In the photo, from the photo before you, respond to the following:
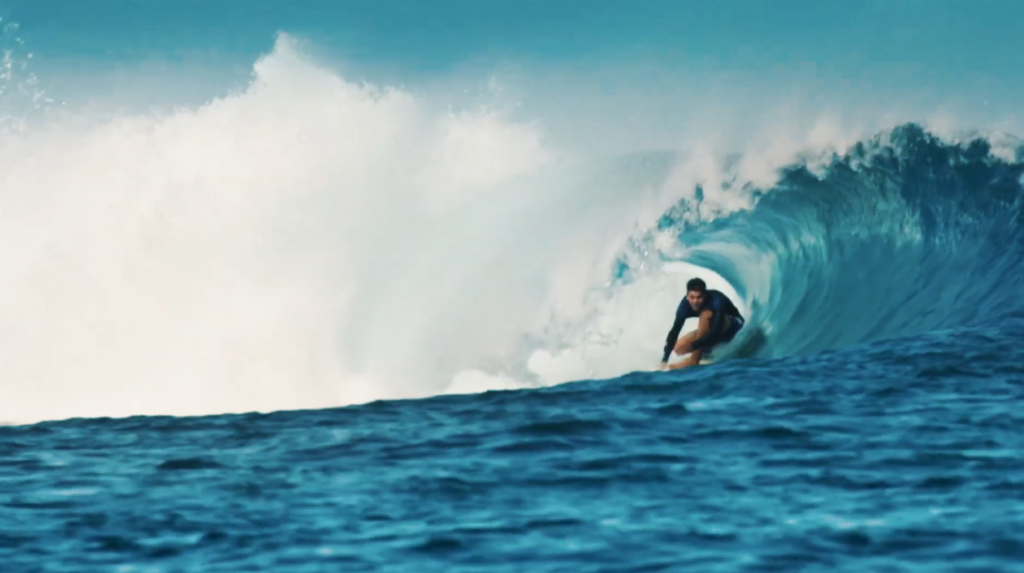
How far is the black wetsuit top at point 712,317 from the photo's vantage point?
13969mm

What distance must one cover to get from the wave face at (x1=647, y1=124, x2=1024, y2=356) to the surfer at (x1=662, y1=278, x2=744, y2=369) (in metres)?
1.35

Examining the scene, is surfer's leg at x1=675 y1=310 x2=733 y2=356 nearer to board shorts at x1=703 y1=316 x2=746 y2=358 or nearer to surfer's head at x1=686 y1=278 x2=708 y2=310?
board shorts at x1=703 y1=316 x2=746 y2=358

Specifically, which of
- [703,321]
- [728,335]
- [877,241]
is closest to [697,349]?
[703,321]

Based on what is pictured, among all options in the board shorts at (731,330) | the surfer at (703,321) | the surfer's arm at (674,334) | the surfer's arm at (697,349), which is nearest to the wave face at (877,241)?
the board shorts at (731,330)

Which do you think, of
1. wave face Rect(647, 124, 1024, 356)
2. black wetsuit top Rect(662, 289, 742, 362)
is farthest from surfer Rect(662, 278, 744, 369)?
wave face Rect(647, 124, 1024, 356)

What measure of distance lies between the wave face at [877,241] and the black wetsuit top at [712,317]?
4.53 feet

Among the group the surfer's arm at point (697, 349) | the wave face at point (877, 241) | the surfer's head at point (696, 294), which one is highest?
the wave face at point (877, 241)

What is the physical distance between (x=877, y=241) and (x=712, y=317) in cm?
541

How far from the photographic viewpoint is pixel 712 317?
14.2 meters

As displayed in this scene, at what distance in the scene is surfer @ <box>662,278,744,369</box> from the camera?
46.0 feet

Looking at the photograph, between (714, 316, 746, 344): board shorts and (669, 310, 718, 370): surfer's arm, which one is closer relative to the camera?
(669, 310, 718, 370): surfer's arm

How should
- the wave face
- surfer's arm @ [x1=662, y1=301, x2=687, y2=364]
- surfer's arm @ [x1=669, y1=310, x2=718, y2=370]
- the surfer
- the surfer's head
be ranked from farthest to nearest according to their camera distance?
the wave face
the surfer's head
the surfer
surfer's arm @ [x1=662, y1=301, x2=687, y2=364]
surfer's arm @ [x1=669, y1=310, x2=718, y2=370]

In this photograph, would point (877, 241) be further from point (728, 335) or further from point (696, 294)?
point (696, 294)

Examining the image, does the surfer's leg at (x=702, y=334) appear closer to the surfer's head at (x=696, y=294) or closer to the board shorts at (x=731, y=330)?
the board shorts at (x=731, y=330)
